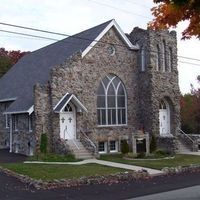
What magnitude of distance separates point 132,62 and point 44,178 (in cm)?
1749

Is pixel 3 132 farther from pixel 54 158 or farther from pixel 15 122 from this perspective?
pixel 54 158

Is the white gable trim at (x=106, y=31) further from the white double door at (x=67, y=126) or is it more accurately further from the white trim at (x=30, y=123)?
the white trim at (x=30, y=123)

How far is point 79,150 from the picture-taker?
93.2 ft

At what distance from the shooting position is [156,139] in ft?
109

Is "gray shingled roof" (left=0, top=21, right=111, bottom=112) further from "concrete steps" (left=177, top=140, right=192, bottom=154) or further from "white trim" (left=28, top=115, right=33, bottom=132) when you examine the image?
"concrete steps" (left=177, top=140, right=192, bottom=154)

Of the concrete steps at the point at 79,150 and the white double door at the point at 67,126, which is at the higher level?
the white double door at the point at 67,126

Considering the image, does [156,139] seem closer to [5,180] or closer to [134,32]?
[134,32]

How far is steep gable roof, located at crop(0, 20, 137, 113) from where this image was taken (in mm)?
31494

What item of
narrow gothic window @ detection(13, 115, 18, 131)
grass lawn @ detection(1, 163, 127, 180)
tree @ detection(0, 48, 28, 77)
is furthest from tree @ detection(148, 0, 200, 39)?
tree @ detection(0, 48, 28, 77)

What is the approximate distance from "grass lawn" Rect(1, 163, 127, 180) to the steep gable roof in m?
7.78

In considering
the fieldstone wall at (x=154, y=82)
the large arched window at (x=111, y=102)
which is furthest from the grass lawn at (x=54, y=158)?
the fieldstone wall at (x=154, y=82)

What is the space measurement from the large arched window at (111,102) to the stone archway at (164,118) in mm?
3470

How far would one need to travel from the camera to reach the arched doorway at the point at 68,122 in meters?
29.8

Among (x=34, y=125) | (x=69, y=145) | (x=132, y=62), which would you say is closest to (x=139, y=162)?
(x=69, y=145)
